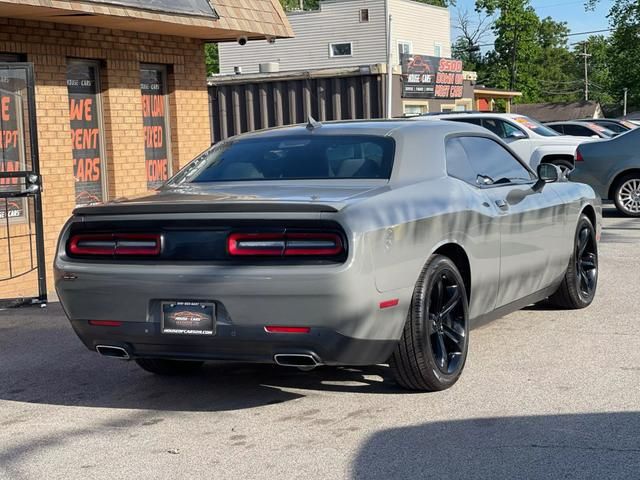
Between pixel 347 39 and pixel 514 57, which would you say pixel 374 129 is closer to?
pixel 347 39

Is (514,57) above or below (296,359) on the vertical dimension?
above

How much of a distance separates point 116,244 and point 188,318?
626mm

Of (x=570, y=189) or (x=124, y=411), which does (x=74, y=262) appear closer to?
(x=124, y=411)

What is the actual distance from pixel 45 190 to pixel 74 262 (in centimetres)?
608

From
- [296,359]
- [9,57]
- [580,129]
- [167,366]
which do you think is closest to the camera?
[296,359]

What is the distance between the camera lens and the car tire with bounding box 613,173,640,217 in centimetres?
1744

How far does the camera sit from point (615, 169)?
17391mm

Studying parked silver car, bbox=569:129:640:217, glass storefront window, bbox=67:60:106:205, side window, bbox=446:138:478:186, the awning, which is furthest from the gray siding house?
side window, bbox=446:138:478:186

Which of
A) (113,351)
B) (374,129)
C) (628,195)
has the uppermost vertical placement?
(374,129)

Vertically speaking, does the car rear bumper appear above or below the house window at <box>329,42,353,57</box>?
below

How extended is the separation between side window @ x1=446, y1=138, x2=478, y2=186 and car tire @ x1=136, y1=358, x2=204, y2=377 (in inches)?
80.1

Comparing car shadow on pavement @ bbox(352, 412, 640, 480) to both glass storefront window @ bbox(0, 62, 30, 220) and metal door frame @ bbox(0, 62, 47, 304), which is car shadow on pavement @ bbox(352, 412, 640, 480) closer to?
metal door frame @ bbox(0, 62, 47, 304)

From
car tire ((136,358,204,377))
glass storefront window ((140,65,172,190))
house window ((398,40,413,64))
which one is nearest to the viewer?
car tire ((136,358,204,377))

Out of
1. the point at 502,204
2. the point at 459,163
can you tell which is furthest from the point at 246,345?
the point at 502,204
